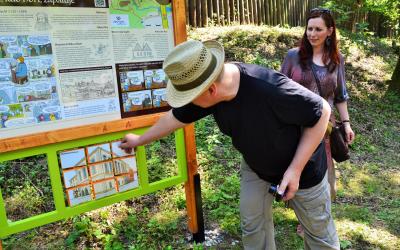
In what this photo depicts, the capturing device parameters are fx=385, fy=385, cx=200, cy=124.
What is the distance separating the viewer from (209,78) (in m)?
1.79

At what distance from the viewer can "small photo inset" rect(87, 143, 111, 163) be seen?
2.67m

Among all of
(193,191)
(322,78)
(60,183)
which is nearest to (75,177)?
(60,183)

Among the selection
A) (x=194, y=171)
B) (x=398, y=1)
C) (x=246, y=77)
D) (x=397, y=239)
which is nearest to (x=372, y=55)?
(x=398, y=1)

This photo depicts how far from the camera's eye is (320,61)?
3.24 metres

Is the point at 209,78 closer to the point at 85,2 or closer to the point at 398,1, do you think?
the point at 85,2

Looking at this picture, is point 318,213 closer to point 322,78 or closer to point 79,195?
point 322,78

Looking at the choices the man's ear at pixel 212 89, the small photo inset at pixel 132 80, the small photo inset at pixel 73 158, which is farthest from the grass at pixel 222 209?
the man's ear at pixel 212 89

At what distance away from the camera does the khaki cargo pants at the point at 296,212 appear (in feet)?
7.53

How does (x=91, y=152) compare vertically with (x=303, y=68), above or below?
below

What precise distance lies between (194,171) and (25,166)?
2.26 m

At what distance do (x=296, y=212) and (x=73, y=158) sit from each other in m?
1.50

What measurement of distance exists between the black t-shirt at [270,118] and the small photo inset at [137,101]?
0.67 m

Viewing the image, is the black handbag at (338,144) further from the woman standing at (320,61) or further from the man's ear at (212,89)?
the man's ear at (212,89)

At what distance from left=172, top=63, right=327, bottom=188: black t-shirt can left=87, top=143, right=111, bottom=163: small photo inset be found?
0.79 meters
